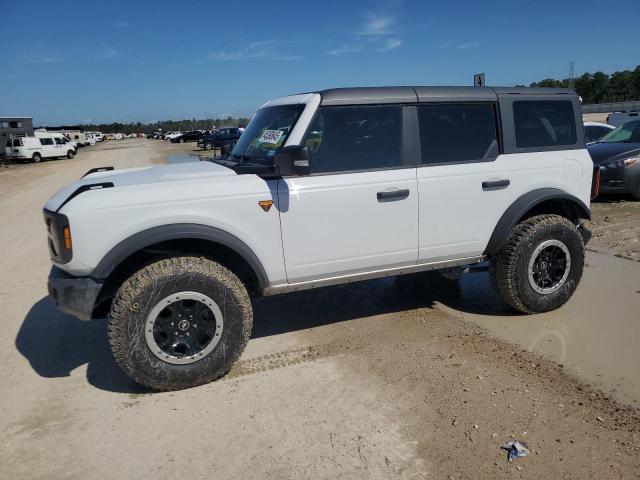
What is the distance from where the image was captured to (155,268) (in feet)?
11.4

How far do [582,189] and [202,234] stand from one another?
11.6 feet

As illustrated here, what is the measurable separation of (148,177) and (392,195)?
1856mm

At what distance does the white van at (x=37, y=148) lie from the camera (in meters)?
34.3

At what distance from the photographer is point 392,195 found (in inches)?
156

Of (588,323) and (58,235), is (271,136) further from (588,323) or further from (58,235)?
(588,323)

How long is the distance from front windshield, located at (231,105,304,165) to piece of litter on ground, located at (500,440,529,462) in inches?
99.3

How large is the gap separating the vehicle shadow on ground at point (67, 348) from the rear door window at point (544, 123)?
3794 millimetres

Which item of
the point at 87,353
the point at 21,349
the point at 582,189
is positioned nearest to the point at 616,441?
the point at 582,189

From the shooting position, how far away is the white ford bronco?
3406mm

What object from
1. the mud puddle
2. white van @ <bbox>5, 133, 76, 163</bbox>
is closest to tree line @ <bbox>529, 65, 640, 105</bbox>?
white van @ <bbox>5, 133, 76, 163</bbox>

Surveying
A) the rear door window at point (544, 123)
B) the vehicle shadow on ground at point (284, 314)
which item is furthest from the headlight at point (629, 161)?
the rear door window at point (544, 123)

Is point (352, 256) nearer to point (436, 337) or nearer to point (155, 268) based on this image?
point (436, 337)

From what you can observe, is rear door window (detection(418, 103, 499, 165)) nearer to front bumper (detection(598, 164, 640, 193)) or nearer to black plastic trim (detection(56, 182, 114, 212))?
black plastic trim (detection(56, 182, 114, 212))

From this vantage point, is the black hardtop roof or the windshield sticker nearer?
the black hardtop roof
